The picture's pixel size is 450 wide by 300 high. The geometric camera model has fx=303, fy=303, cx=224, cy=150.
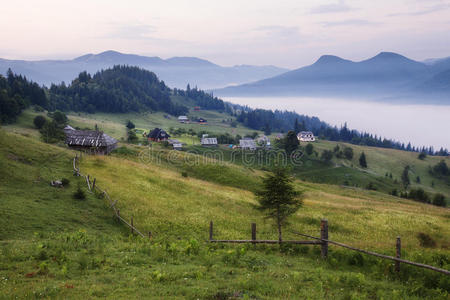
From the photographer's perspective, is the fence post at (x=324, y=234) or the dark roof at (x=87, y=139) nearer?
the fence post at (x=324, y=234)

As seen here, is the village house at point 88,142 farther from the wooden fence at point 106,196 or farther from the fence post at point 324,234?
the fence post at point 324,234

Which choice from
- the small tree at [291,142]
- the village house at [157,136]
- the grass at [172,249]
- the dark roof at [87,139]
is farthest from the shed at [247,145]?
the grass at [172,249]

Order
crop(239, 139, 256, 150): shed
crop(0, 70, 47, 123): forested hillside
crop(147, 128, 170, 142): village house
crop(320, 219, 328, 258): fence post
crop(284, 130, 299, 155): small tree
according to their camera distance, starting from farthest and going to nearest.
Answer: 1. crop(239, 139, 256, 150): shed
2. crop(147, 128, 170, 142): village house
3. crop(284, 130, 299, 155): small tree
4. crop(0, 70, 47, 123): forested hillside
5. crop(320, 219, 328, 258): fence post

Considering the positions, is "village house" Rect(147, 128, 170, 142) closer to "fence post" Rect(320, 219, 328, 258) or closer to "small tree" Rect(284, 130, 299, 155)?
"small tree" Rect(284, 130, 299, 155)

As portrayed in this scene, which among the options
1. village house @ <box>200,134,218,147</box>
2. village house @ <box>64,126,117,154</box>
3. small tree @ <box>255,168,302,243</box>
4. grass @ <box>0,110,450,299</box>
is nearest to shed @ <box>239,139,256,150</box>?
village house @ <box>200,134,218,147</box>

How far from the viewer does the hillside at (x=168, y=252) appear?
12.5 meters

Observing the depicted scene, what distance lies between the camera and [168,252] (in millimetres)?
17578

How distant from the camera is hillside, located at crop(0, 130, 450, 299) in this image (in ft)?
40.9

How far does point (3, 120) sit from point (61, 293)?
319 feet

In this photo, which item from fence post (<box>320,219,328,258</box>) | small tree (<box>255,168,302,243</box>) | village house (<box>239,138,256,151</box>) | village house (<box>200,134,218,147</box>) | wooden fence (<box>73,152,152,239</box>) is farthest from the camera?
village house (<box>200,134,218,147</box>)

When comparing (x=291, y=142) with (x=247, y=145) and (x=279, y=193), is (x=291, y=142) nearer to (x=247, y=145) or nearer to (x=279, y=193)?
(x=247, y=145)

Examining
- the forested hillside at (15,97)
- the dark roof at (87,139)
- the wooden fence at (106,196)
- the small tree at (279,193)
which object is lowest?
the wooden fence at (106,196)

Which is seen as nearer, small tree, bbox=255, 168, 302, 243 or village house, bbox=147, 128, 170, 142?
small tree, bbox=255, 168, 302, 243

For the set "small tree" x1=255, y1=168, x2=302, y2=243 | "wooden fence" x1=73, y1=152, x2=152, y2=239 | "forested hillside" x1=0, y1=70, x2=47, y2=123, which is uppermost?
"forested hillside" x1=0, y1=70, x2=47, y2=123
